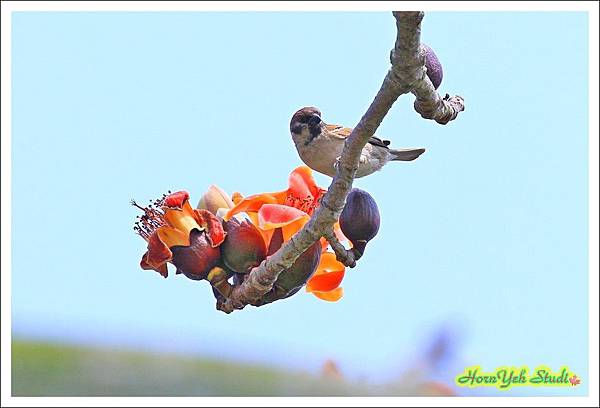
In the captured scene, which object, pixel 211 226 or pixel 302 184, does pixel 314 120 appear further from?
pixel 211 226


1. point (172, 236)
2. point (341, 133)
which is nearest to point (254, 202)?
point (172, 236)

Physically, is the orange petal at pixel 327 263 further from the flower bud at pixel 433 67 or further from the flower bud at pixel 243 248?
the flower bud at pixel 433 67

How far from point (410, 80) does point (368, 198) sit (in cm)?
36

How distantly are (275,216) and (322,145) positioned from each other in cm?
76

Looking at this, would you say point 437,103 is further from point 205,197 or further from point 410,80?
point 205,197

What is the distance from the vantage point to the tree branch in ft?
3.71

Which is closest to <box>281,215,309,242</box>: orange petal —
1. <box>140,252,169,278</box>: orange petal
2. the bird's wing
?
<box>140,252,169,278</box>: orange petal

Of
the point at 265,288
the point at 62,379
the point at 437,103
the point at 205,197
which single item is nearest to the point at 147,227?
the point at 205,197

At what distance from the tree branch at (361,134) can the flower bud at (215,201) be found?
0.17 metres

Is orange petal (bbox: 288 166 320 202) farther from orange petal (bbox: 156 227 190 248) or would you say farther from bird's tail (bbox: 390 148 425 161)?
bird's tail (bbox: 390 148 425 161)

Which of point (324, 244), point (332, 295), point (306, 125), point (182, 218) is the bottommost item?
point (332, 295)

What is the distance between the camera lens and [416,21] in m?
1.10

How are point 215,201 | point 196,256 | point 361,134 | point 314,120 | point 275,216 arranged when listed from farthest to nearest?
point 314,120 < point 215,201 < point 196,256 < point 275,216 < point 361,134

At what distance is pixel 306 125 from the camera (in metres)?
2.15
